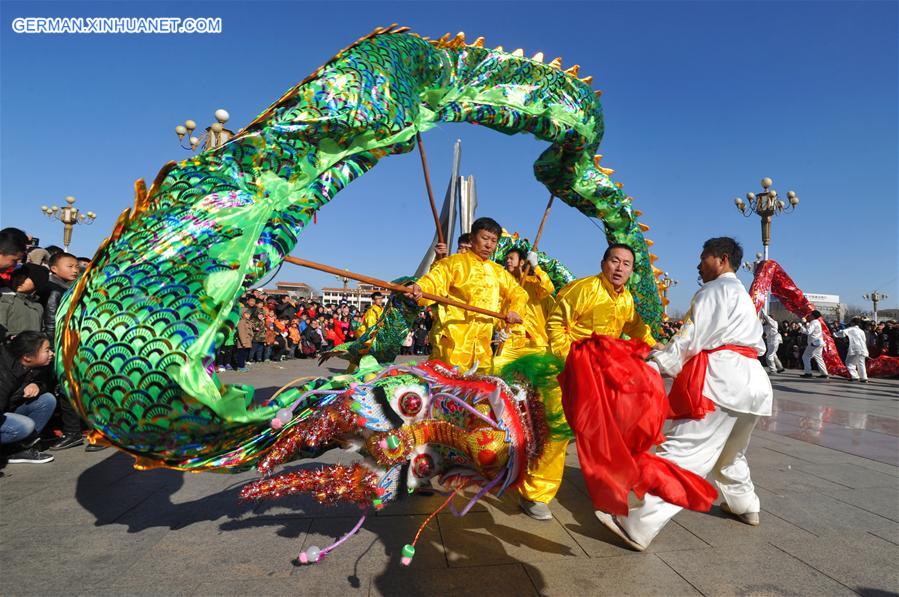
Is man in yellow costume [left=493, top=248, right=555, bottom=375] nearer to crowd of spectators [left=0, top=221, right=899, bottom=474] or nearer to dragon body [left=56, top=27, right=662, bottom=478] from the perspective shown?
crowd of spectators [left=0, top=221, right=899, bottom=474]

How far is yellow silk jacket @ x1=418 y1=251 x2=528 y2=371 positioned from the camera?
3.68 meters

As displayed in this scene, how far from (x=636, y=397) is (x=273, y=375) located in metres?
8.53

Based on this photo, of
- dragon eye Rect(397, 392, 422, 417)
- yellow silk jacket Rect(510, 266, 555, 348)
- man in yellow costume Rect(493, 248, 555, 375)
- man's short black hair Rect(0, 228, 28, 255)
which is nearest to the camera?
dragon eye Rect(397, 392, 422, 417)

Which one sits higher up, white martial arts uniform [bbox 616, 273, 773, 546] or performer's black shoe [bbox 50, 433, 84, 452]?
white martial arts uniform [bbox 616, 273, 773, 546]

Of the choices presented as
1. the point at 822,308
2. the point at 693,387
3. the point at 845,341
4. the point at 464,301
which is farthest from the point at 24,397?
the point at 822,308

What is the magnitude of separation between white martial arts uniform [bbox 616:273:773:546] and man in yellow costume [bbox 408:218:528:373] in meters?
1.27

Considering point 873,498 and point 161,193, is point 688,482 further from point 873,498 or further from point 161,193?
point 161,193

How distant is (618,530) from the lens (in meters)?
2.66

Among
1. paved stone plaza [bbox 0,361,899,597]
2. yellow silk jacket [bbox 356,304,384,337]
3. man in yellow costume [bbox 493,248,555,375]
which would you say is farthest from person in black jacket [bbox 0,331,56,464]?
man in yellow costume [bbox 493,248,555,375]

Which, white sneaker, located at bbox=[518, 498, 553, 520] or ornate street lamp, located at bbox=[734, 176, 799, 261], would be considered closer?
white sneaker, located at bbox=[518, 498, 553, 520]

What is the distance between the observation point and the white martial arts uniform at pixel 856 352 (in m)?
11.6

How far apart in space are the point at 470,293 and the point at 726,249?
1.76 meters

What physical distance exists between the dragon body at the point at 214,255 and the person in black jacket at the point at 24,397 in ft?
9.93

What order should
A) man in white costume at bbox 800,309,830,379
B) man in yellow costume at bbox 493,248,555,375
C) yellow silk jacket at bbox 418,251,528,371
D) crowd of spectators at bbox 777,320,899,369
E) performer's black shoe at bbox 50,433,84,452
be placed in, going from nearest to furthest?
yellow silk jacket at bbox 418,251,528,371, man in yellow costume at bbox 493,248,555,375, performer's black shoe at bbox 50,433,84,452, man in white costume at bbox 800,309,830,379, crowd of spectators at bbox 777,320,899,369
